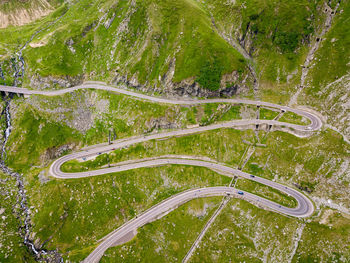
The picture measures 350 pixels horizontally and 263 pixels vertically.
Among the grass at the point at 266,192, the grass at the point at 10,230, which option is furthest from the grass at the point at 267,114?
the grass at the point at 10,230

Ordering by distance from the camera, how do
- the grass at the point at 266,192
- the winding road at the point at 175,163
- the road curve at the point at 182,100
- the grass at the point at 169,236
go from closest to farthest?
the grass at the point at 169,236 < the winding road at the point at 175,163 < the grass at the point at 266,192 < the road curve at the point at 182,100

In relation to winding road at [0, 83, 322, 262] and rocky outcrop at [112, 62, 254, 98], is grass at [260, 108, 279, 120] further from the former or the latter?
rocky outcrop at [112, 62, 254, 98]

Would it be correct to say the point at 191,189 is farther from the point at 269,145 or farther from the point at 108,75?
the point at 108,75

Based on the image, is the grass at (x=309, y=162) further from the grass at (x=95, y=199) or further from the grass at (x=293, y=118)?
the grass at (x=95, y=199)

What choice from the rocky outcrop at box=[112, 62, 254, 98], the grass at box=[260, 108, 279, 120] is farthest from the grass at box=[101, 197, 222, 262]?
the rocky outcrop at box=[112, 62, 254, 98]

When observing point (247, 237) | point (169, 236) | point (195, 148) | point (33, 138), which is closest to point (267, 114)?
point (195, 148)

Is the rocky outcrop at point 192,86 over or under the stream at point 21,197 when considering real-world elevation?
over
